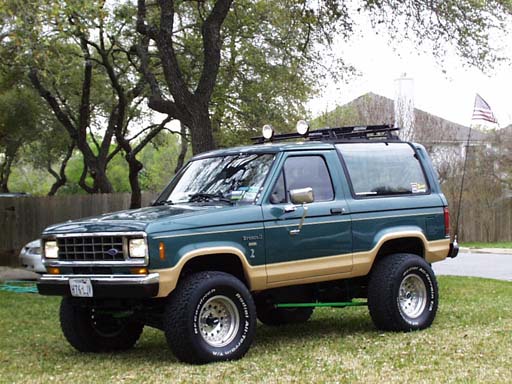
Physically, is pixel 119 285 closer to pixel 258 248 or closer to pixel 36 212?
pixel 258 248

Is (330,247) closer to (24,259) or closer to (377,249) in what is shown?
(377,249)

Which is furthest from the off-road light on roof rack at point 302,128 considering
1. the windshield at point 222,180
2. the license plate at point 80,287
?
the license plate at point 80,287

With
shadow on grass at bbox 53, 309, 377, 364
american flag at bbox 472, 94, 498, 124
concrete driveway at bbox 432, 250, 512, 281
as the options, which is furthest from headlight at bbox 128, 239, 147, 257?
concrete driveway at bbox 432, 250, 512, 281

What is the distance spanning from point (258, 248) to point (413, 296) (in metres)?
2.33

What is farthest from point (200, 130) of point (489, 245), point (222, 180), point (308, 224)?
point (489, 245)

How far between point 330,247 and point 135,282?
230 cm

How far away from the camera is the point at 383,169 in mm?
9945

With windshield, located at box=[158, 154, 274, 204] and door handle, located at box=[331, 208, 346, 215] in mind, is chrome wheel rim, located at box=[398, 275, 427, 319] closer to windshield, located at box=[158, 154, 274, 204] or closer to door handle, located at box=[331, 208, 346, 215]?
door handle, located at box=[331, 208, 346, 215]

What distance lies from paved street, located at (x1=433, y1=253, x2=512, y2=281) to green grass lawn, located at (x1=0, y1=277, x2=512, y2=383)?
7824mm

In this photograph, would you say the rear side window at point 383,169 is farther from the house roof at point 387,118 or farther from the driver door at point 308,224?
the house roof at point 387,118

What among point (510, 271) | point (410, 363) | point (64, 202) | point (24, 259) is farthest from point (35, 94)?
point (410, 363)

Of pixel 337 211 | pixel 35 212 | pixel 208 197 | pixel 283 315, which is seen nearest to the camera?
pixel 208 197

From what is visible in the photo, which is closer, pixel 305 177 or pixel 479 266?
pixel 305 177

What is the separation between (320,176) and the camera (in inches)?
369
